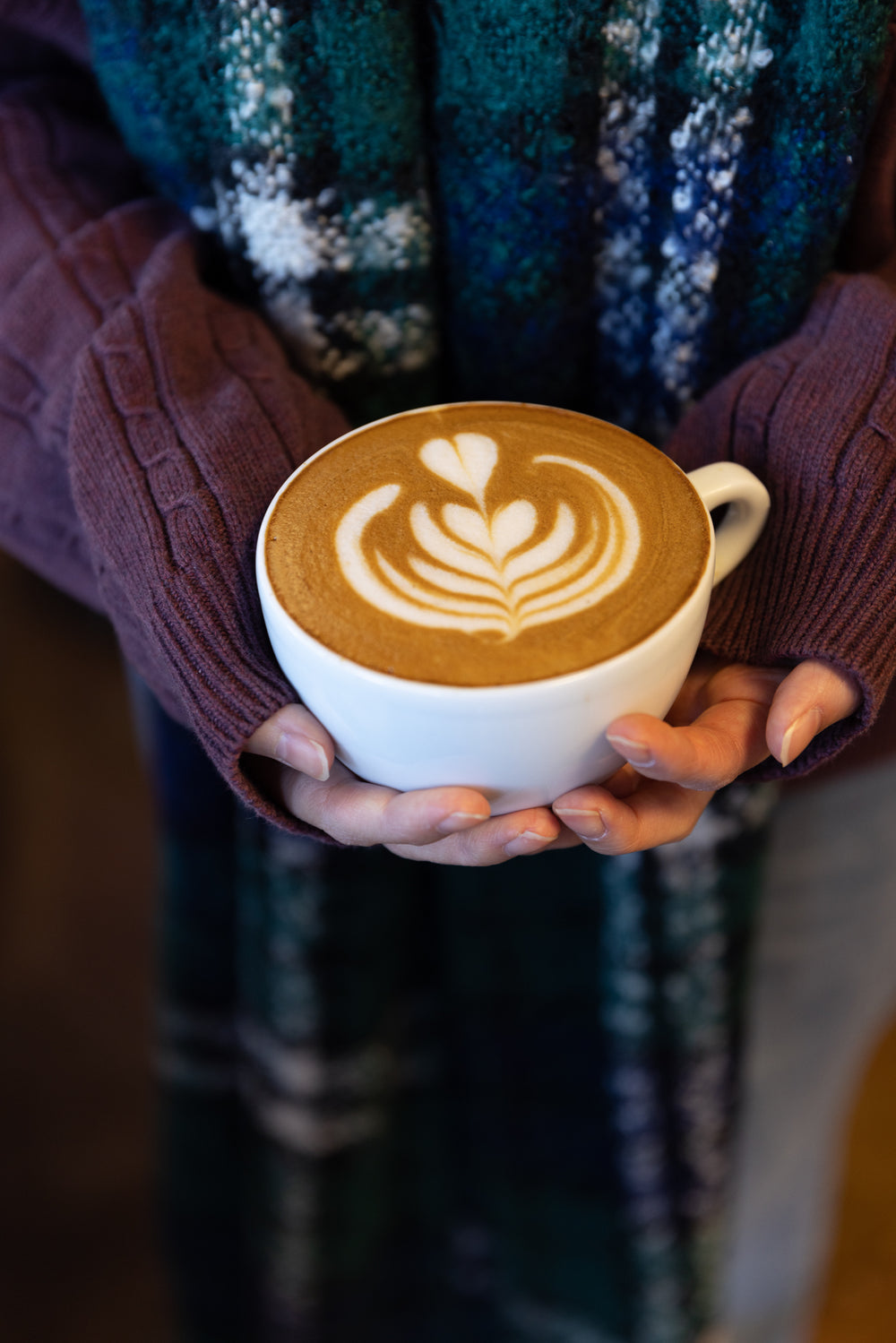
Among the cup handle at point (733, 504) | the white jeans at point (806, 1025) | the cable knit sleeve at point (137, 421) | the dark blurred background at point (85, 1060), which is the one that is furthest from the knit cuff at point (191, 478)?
the dark blurred background at point (85, 1060)

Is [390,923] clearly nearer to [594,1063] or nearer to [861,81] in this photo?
[594,1063]

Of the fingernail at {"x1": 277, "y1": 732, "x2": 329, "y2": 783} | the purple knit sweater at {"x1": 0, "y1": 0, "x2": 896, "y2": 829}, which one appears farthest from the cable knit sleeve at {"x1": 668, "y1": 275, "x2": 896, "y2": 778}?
the fingernail at {"x1": 277, "y1": 732, "x2": 329, "y2": 783}

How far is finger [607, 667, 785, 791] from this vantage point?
0.48m

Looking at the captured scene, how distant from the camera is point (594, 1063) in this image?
37.8 inches

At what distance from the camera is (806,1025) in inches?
39.4

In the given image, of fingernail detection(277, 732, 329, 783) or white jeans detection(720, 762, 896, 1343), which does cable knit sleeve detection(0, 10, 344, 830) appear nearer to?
fingernail detection(277, 732, 329, 783)

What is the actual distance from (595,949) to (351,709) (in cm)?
50

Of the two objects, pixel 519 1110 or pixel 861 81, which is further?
pixel 519 1110

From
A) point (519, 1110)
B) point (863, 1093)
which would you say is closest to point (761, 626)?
point (519, 1110)

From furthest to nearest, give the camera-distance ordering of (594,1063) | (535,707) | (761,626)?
(594,1063) < (761,626) < (535,707)

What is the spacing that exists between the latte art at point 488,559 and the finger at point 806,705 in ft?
0.31

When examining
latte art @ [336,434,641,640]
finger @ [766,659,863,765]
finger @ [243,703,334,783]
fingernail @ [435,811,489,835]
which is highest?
latte art @ [336,434,641,640]

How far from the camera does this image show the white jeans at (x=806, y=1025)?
849mm

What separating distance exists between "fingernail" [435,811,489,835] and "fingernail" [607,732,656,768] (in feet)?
0.21
